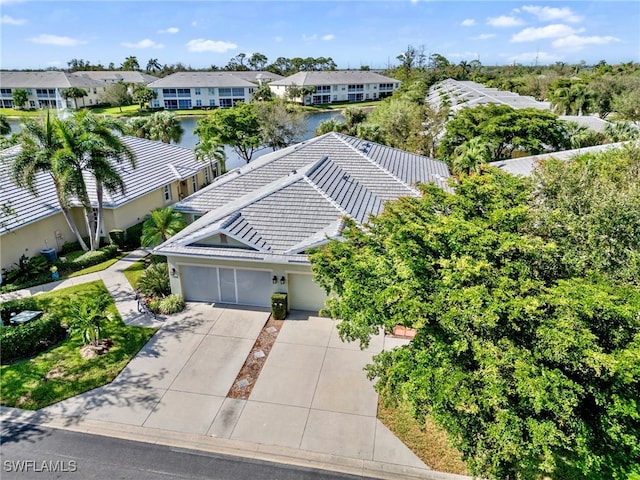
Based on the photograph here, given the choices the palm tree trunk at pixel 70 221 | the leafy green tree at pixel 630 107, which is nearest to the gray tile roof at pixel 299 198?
the palm tree trunk at pixel 70 221

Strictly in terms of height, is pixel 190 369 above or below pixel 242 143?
below

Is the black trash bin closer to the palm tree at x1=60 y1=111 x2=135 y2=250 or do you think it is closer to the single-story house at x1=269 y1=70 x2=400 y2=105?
the palm tree at x1=60 y1=111 x2=135 y2=250

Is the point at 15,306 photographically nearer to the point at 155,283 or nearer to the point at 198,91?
the point at 155,283

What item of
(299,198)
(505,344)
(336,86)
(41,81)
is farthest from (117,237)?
(336,86)

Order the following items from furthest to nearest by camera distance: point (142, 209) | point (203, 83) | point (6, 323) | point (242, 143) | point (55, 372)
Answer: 1. point (203, 83)
2. point (242, 143)
3. point (142, 209)
4. point (6, 323)
5. point (55, 372)

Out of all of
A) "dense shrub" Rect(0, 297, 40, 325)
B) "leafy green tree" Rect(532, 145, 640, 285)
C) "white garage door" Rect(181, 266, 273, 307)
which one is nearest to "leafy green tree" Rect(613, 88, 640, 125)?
"leafy green tree" Rect(532, 145, 640, 285)

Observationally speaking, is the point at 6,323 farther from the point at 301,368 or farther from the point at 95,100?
the point at 95,100

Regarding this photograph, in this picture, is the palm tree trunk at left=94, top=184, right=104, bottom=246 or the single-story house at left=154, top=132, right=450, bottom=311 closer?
the single-story house at left=154, top=132, right=450, bottom=311

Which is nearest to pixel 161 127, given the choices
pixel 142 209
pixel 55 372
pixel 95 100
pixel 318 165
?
pixel 142 209
